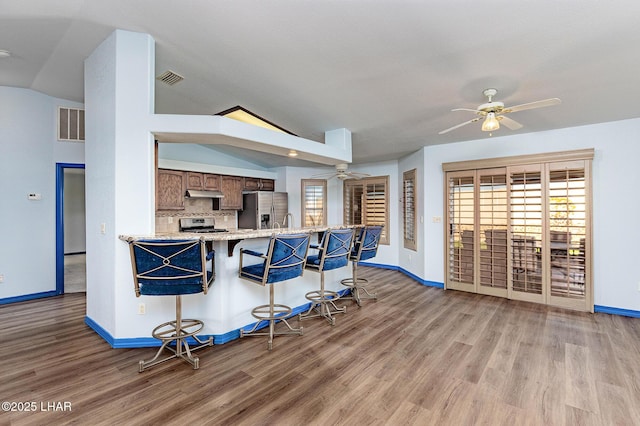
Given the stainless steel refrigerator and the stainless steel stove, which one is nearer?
the stainless steel stove

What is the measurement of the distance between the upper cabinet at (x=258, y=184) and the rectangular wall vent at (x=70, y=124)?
3069mm

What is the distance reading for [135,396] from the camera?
207 cm

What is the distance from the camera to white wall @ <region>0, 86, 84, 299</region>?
13.5 feet

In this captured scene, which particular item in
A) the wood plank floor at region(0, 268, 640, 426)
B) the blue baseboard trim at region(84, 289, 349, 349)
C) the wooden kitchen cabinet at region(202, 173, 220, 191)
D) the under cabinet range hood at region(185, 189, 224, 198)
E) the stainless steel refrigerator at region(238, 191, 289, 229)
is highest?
the wooden kitchen cabinet at region(202, 173, 220, 191)

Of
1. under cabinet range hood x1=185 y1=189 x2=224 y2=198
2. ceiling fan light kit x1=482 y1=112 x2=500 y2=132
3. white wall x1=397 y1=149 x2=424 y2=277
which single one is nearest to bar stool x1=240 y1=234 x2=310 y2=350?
ceiling fan light kit x1=482 y1=112 x2=500 y2=132

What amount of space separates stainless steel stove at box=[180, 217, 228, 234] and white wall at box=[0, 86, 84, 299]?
6.68 feet

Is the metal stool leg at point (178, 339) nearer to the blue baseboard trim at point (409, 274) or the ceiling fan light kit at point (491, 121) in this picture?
the ceiling fan light kit at point (491, 121)

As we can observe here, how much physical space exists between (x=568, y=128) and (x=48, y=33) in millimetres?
6087

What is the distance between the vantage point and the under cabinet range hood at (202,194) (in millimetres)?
5888

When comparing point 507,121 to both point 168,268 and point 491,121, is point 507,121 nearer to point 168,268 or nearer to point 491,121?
point 491,121

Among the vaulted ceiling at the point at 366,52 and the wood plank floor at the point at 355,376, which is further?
the vaulted ceiling at the point at 366,52

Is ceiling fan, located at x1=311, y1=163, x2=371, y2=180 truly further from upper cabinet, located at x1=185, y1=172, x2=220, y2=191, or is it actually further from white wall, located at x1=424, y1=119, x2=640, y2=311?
white wall, located at x1=424, y1=119, x2=640, y2=311

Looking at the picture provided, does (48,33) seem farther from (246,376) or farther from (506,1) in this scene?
(506,1)

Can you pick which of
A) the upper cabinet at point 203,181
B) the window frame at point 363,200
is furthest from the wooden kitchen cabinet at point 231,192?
the window frame at point 363,200
